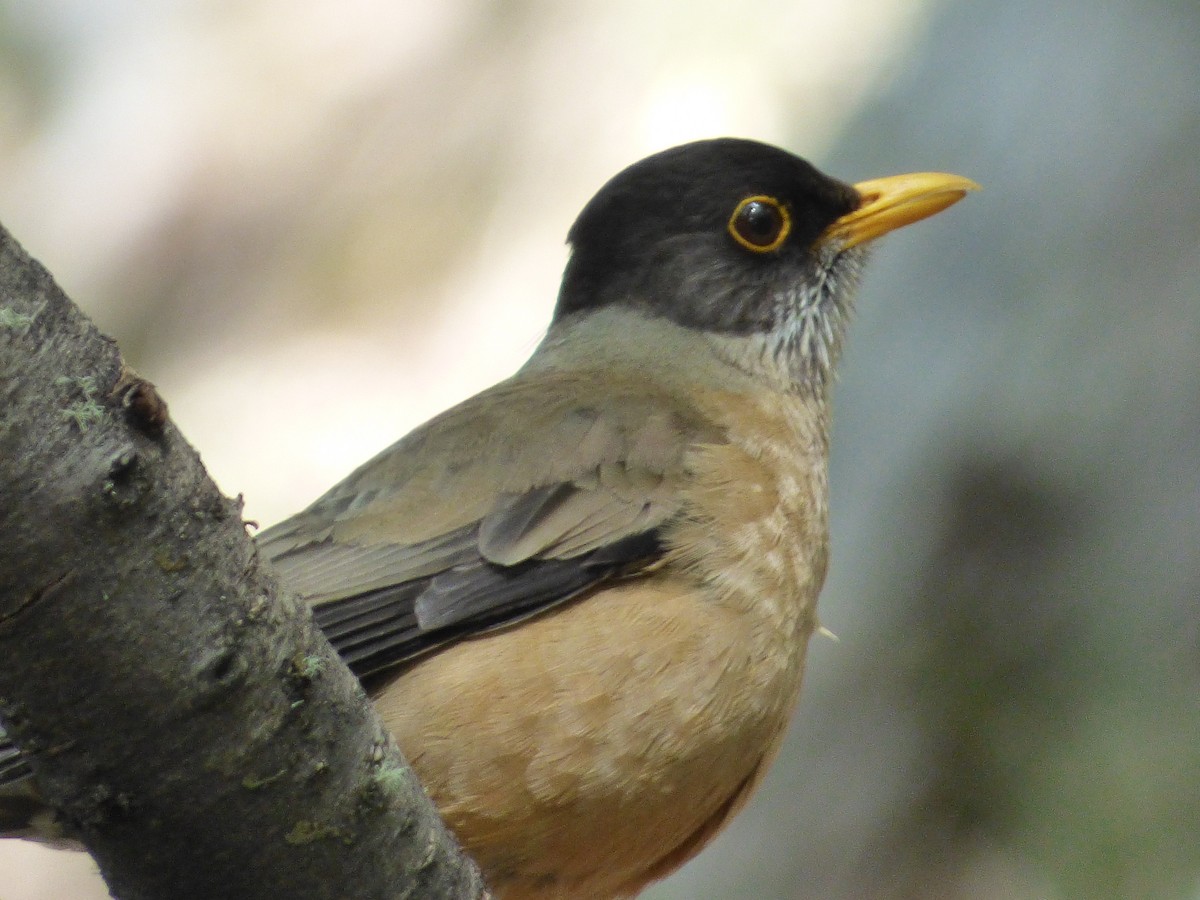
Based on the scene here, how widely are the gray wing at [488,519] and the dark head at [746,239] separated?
780 mm

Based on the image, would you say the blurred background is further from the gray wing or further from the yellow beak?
the gray wing

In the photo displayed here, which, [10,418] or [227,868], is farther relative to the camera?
[227,868]

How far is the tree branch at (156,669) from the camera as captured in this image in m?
2.19

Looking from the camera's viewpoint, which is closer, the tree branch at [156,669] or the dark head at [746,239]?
the tree branch at [156,669]

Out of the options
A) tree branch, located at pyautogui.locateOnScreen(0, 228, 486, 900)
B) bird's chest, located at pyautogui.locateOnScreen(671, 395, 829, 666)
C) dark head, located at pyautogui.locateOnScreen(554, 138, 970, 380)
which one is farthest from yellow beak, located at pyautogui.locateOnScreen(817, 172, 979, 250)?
tree branch, located at pyautogui.locateOnScreen(0, 228, 486, 900)

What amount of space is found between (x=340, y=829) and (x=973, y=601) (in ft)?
14.5

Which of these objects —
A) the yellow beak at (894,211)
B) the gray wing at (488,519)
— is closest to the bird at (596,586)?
the gray wing at (488,519)

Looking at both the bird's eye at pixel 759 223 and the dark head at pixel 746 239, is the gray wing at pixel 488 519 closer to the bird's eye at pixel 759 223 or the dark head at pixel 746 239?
the dark head at pixel 746 239

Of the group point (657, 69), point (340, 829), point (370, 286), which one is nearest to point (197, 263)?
point (370, 286)

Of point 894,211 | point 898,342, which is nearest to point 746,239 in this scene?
point 894,211

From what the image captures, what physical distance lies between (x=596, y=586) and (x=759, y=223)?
1.93 metres

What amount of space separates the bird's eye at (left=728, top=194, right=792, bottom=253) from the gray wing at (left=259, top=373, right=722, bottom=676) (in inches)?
36.6

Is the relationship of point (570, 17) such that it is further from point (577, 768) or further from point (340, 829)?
point (340, 829)

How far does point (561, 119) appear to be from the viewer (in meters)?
10.1
